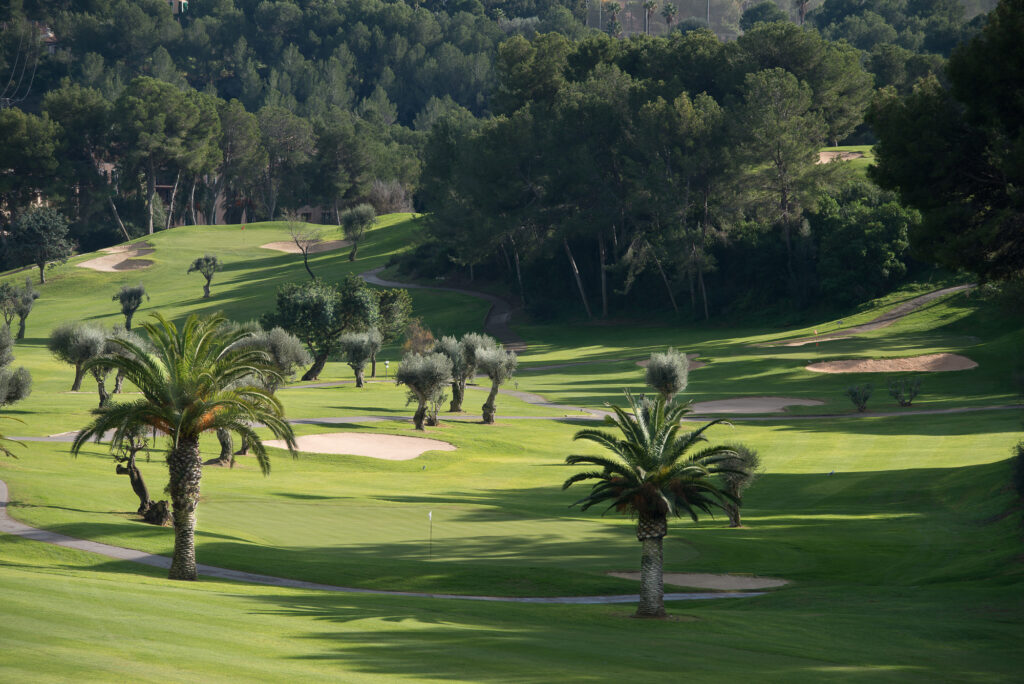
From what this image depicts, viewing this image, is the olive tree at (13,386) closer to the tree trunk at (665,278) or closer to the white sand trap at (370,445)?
the white sand trap at (370,445)

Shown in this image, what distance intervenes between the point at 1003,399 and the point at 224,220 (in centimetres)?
15680

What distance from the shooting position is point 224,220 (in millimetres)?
191250

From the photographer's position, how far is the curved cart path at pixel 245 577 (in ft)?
85.2

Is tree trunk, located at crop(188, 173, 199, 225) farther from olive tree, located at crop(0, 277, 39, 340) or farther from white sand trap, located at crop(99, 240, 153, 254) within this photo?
olive tree, located at crop(0, 277, 39, 340)

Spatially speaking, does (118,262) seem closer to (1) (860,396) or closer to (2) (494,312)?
(2) (494,312)

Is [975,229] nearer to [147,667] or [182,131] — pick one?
[147,667]

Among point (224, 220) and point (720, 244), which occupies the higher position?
point (224, 220)

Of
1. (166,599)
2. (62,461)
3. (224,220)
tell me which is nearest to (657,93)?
(62,461)

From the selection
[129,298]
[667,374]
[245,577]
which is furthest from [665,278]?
[245,577]

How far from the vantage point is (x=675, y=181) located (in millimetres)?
96312

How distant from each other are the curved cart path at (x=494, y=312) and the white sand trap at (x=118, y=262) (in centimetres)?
3117

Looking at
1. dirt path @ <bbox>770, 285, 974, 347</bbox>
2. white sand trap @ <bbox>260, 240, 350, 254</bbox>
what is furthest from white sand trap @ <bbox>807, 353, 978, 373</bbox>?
white sand trap @ <bbox>260, 240, 350, 254</bbox>

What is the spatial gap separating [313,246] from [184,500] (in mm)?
124077

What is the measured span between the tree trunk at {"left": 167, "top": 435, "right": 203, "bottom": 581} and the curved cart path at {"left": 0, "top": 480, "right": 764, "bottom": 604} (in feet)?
2.98
